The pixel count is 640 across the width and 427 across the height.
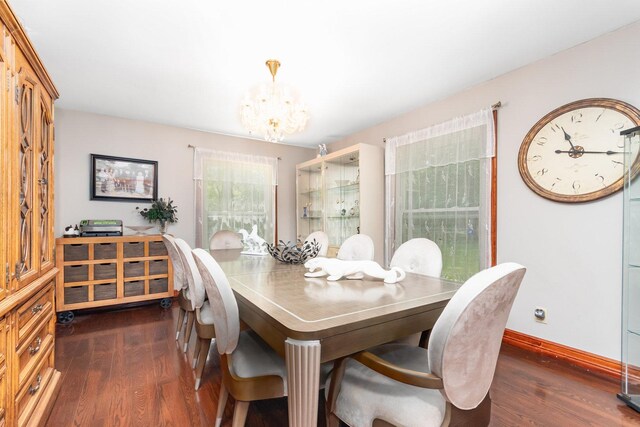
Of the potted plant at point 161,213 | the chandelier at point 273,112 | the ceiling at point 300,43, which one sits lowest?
the potted plant at point 161,213

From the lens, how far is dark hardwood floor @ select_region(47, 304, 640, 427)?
5.35 ft

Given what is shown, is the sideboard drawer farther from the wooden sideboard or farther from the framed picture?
the framed picture

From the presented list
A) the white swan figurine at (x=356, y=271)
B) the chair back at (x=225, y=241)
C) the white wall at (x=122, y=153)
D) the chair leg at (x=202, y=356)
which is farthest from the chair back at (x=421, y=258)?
the white wall at (x=122, y=153)

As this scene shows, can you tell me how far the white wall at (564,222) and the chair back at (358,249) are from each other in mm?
1277

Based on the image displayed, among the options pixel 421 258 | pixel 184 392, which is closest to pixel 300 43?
pixel 421 258

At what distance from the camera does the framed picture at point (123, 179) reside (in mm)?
3686

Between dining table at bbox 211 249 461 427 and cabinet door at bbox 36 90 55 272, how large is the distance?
113 centimetres

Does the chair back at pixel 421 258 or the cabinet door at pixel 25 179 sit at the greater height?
the cabinet door at pixel 25 179

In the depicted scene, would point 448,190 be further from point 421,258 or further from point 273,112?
point 273,112

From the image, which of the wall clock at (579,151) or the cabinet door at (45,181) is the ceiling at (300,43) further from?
the cabinet door at (45,181)

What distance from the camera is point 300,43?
7.25 ft

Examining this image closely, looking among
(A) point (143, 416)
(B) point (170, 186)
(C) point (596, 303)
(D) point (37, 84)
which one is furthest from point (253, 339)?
(B) point (170, 186)

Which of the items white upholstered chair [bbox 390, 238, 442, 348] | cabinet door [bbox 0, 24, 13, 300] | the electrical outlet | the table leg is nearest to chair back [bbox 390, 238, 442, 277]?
white upholstered chair [bbox 390, 238, 442, 348]

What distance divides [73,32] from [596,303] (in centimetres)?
427
